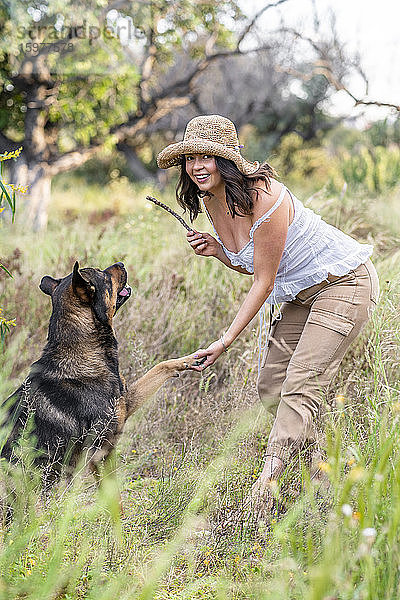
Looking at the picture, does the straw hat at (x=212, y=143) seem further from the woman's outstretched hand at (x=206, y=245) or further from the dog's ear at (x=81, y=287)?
the dog's ear at (x=81, y=287)

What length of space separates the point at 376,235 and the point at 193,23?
7.68m

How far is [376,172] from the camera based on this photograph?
10648 millimetres

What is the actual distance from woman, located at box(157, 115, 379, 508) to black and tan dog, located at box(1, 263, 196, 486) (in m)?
0.64

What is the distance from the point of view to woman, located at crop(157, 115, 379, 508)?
10.0 feet

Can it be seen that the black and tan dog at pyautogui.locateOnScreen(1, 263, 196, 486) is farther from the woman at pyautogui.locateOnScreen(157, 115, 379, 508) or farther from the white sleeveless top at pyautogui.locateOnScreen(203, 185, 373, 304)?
the white sleeveless top at pyautogui.locateOnScreen(203, 185, 373, 304)

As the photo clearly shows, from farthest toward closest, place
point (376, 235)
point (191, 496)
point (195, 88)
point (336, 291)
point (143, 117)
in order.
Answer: point (195, 88) < point (143, 117) < point (376, 235) < point (336, 291) < point (191, 496)

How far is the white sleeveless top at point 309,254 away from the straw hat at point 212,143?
0.32 meters

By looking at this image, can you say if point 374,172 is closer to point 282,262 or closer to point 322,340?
point 282,262

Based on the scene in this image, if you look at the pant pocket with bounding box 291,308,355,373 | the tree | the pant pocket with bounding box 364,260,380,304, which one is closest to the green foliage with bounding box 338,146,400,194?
the tree

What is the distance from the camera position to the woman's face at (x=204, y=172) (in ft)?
10.2

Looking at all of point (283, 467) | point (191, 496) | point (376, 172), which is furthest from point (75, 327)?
point (376, 172)

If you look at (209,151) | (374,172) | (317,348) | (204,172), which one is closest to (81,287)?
(204,172)

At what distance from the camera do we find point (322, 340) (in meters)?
Answer: 3.18

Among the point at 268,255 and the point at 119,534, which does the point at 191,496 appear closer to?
the point at 119,534
